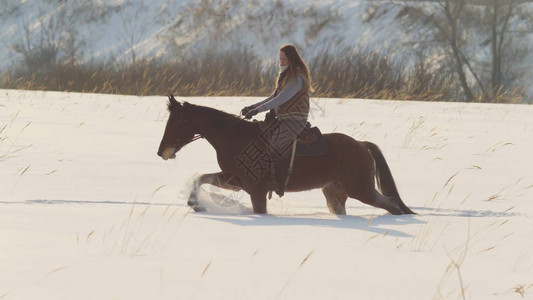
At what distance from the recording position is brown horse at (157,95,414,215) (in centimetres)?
679

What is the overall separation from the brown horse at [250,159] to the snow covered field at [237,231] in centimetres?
24

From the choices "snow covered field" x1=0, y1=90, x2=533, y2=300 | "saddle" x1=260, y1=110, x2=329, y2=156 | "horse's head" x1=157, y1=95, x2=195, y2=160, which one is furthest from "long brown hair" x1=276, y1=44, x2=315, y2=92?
"snow covered field" x1=0, y1=90, x2=533, y2=300

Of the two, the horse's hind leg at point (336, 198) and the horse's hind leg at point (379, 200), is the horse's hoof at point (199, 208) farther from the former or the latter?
the horse's hind leg at point (379, 200)

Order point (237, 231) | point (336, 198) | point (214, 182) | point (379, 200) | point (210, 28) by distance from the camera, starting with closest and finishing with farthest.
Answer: point (237, 231) < point (214, 182) < point (379, 200) < point (336, 198) < point (210, 28)

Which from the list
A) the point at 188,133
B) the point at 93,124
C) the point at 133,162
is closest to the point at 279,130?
the point at 188,133

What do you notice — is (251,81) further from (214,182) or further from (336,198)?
(214,182)

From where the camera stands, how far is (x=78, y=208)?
6621 mm

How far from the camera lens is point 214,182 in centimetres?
677

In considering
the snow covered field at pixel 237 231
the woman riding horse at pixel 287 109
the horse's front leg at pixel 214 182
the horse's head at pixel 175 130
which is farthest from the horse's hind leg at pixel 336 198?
the horse's head at pixel 175 130

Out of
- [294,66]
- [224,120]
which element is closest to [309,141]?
[294,66]

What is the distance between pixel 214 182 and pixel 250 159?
34cm

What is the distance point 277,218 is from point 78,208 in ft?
5.12

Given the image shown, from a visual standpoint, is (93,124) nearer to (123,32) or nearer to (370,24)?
(370,24)

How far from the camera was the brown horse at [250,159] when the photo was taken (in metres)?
6.79
